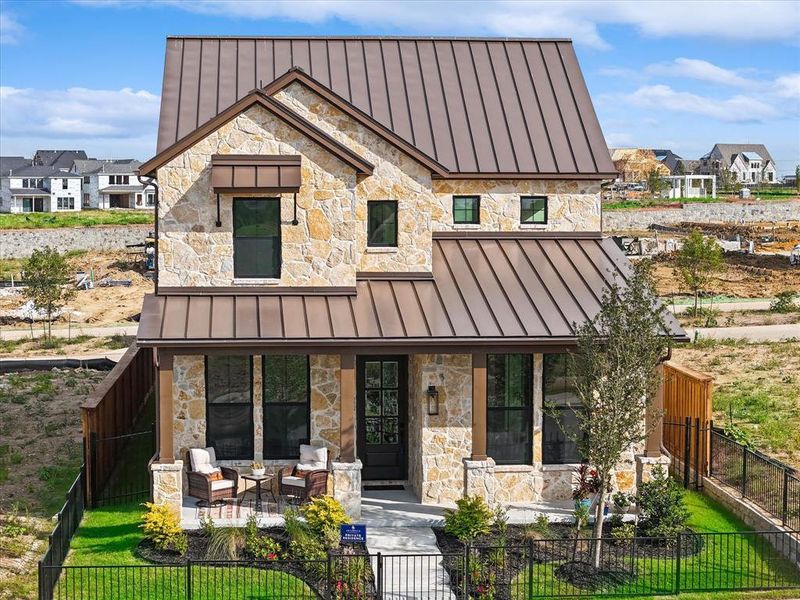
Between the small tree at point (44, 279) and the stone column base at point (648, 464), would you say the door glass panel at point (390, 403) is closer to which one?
the stone column base at point (648, 464)

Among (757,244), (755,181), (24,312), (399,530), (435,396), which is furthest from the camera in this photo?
(755,181)

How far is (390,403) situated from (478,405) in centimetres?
250

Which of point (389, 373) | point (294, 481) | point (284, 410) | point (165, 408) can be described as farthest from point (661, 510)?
point (165, 408)

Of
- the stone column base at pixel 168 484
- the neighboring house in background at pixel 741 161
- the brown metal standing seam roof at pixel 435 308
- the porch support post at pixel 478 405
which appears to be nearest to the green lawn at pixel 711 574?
the porch support post at pixel 478 405

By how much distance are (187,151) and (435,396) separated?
632cm

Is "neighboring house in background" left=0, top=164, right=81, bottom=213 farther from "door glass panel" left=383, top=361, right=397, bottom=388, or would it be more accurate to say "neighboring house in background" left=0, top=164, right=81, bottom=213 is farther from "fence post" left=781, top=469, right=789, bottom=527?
"fence post" left=781, top=469, right=789, bottom=527

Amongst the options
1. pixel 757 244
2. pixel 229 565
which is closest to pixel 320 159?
pixel 229 565

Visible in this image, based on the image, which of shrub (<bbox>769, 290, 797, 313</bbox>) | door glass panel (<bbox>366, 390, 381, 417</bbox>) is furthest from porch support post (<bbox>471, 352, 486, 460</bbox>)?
shrub (<bbox>769, 290, 797, 313</bbox>)

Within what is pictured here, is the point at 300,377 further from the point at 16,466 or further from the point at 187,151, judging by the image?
the point at 16,466

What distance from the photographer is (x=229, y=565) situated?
15336mm

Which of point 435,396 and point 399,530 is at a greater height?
point 435,396

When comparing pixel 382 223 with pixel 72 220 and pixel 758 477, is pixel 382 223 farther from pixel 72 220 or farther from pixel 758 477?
pixel 72 220

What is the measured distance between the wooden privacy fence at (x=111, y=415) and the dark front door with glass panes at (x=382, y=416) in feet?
14.8

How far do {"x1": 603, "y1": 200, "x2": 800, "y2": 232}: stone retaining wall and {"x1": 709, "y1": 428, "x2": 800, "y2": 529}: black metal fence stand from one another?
7387 cm
